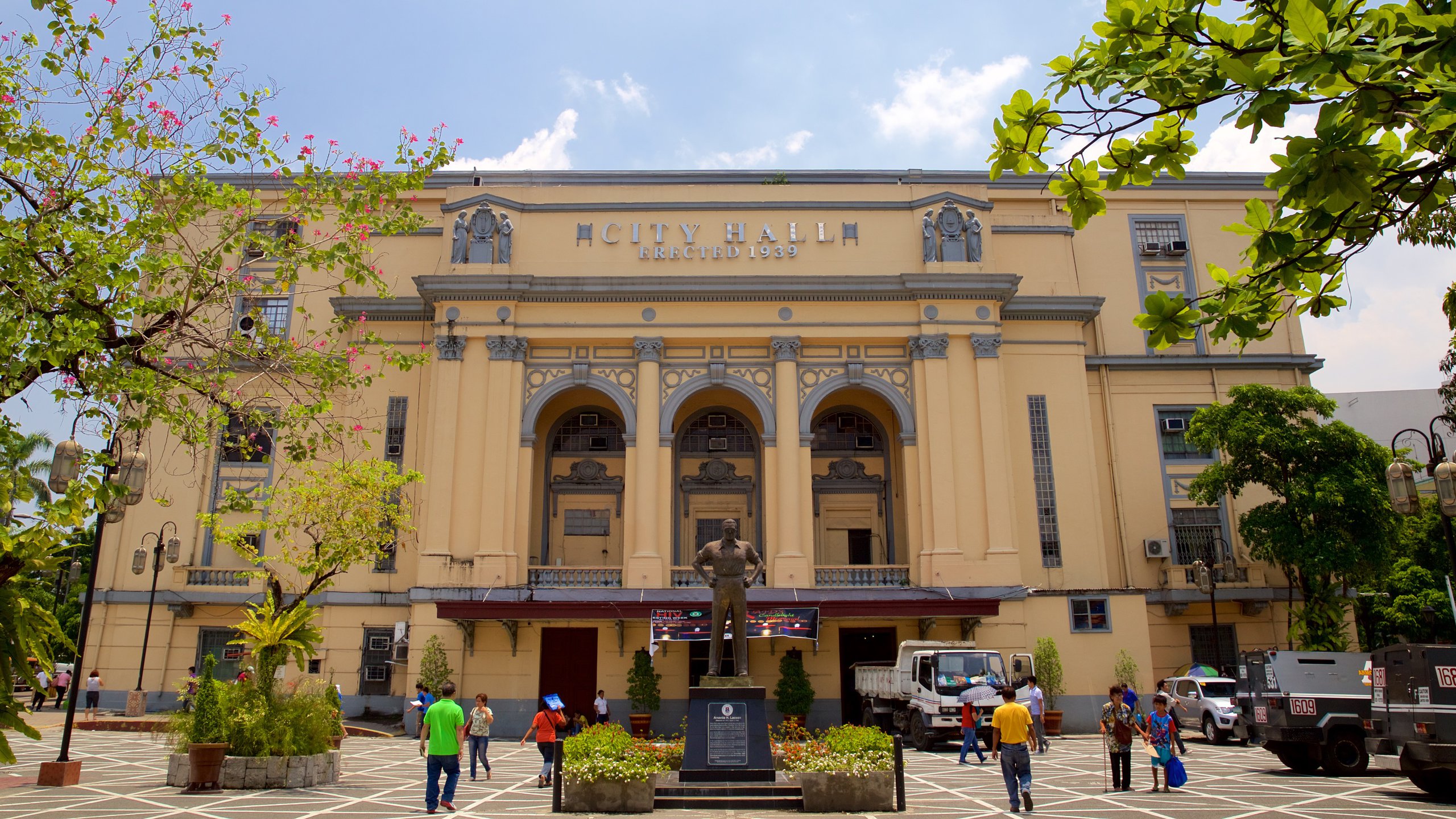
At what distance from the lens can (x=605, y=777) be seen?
39.8 feet

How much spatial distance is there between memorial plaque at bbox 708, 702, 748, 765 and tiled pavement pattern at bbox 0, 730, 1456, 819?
3.20 ft

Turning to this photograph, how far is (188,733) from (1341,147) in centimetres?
1572

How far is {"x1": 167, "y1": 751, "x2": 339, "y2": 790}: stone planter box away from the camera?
1394cm

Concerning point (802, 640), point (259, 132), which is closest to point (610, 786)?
point (259, 132)

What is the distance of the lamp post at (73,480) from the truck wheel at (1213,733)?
895 inches

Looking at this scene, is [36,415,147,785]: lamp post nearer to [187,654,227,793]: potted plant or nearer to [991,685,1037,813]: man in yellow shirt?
[187,654,227,793]: potted plant

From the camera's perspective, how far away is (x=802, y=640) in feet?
A: 85.8

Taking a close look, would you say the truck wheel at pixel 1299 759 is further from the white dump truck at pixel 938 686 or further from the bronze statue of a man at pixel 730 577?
the bronze statue of a man at pixel 730 577

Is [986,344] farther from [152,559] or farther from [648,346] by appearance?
[152,559]

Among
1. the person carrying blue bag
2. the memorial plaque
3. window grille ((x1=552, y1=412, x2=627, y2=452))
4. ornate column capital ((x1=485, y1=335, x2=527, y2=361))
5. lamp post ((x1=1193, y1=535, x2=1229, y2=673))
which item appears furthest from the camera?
window grille ((x1=552, y1=412, x2=627, y2=452))

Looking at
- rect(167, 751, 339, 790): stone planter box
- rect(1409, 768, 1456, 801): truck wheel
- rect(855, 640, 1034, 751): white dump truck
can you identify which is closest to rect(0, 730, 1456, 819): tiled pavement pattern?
rect(1409, 768, 1456, 801): truck wheel

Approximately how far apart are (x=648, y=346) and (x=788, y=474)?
5542 mm

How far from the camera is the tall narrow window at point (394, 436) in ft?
92.3

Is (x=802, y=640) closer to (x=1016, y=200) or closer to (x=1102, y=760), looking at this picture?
(x=1102, y=760)
